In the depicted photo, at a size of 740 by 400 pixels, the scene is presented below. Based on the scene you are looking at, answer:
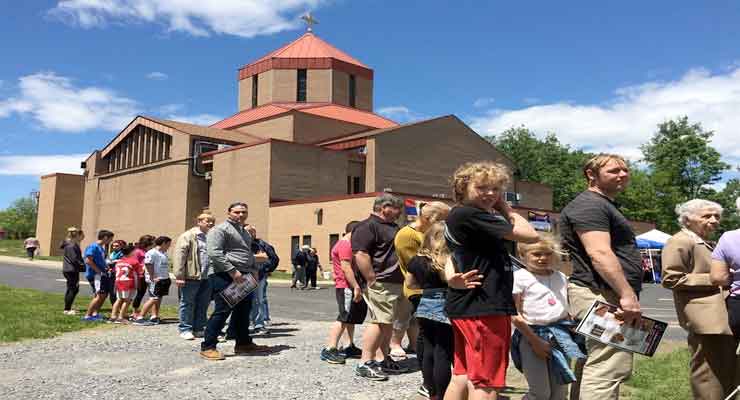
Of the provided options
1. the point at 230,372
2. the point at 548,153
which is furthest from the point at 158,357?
the point at 548,153

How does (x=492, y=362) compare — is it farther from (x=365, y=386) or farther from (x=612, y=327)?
(x=365, y=386)

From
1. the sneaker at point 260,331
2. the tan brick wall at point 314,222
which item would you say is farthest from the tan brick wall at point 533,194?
the sneaker at point 260,331

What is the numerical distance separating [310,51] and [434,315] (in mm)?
48795

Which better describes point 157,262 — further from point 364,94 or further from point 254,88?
point 364,94

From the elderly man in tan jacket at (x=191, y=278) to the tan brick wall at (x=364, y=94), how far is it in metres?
42.9

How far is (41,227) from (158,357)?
56784mm

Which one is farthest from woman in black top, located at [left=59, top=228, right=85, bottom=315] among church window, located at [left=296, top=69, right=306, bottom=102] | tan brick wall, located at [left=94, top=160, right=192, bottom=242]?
church window, located at [left=296, top=69, right=306, bottom=102]

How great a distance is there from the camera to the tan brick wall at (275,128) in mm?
45312

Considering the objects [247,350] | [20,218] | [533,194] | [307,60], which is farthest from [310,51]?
[20,218]

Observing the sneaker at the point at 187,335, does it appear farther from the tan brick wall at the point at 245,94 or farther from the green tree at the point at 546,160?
the green tree at the point at 546,160

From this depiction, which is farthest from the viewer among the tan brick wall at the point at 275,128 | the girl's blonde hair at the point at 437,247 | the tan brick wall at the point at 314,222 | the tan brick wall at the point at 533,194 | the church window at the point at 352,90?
the church window at the point at 352,90

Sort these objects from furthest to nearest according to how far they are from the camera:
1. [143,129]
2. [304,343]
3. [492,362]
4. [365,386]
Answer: [143,129] < [304,343] < [365,386] < [492,362]

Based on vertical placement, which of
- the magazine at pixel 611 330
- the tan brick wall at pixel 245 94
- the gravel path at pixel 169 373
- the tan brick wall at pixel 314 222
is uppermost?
the tan brick wall at pixel 245 94

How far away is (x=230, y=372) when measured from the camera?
7.00m
